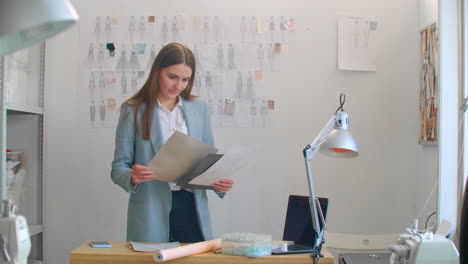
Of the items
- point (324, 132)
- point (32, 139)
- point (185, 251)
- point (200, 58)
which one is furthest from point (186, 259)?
point (32, 139)

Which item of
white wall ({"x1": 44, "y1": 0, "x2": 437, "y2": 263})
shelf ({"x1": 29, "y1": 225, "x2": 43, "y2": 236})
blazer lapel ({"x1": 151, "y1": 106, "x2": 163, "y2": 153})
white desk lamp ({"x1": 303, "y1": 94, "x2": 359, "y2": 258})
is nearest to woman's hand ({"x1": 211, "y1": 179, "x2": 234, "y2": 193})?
blazer lapel ({"x1": 151, "y1": 106, "x2": 163, "y2": 153})

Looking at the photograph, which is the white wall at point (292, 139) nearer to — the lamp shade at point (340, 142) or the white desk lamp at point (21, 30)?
the lamp shade at point (340, 142)

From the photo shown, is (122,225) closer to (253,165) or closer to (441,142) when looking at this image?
(253,165)

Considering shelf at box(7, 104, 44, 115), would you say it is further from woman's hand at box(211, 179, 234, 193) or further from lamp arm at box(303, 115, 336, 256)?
lamp arm at box(303, 115, 336, 256)

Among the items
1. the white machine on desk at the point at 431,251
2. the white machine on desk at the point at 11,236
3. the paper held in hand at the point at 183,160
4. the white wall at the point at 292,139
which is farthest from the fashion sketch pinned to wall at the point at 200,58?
the white machine on desk at the point at 11,236

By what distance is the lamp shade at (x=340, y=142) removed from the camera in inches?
76.7

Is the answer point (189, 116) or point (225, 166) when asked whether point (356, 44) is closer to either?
point (189, 116)

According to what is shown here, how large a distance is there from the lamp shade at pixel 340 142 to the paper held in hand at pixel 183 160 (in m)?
0.52

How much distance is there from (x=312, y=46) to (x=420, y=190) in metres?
1.15

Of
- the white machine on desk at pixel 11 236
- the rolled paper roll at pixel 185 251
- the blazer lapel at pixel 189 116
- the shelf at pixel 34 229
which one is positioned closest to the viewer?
the white machine on desk at pixel 11 236

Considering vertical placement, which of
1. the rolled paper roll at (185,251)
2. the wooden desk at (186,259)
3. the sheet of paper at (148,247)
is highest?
the rolled paper roll at (185,251)

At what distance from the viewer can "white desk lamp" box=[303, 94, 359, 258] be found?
1.96 m

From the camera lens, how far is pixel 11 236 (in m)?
1.23

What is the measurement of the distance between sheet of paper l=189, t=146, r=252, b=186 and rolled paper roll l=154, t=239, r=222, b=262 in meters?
0.34
